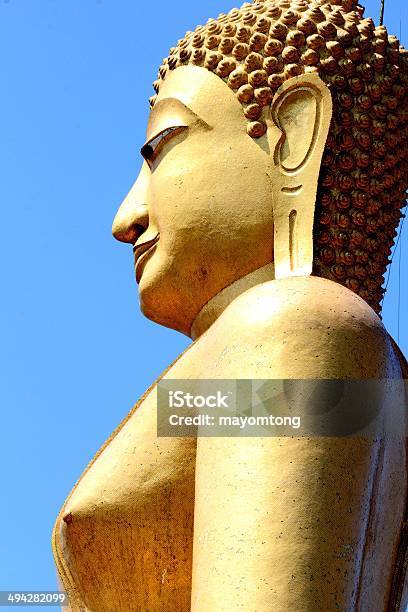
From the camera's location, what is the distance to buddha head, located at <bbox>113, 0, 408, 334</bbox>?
20.6 ft

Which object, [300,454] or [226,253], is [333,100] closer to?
[226,253]

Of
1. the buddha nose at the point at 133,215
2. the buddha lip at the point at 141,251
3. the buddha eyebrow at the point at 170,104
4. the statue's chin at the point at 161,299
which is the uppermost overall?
the buddha eyebrow at the point at 170,104

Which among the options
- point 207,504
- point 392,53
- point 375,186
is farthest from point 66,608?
point 392,53

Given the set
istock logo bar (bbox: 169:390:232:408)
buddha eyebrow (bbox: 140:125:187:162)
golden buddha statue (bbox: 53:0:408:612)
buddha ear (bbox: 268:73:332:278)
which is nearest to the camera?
golden buddha statue (bbox: 53:0:408:612)

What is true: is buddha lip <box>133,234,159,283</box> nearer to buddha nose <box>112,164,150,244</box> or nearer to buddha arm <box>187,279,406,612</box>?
buddha nose <box>112,164,150,244</box>

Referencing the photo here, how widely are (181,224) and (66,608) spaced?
1713 millimetres

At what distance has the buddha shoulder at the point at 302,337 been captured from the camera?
18.1ft

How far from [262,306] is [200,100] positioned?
1.26 meters

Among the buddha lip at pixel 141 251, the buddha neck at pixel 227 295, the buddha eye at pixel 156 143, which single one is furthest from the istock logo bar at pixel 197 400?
the buddha eye at pixel 156 143

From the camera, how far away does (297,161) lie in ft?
20.8

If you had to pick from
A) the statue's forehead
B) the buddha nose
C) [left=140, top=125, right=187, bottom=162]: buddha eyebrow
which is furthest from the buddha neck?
[left=140, top=125, right=187, bottom=162]: buddha eyebrow

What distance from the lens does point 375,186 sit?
6457 mm
